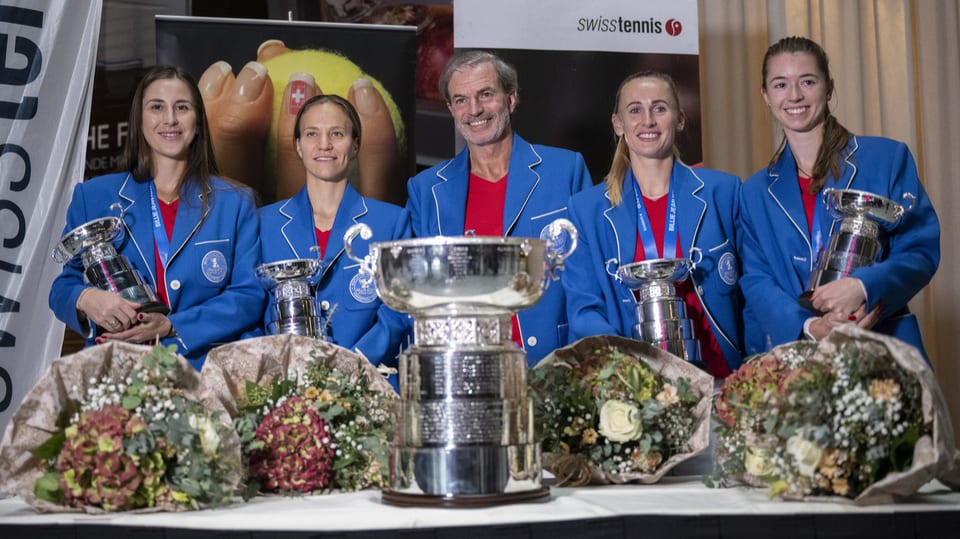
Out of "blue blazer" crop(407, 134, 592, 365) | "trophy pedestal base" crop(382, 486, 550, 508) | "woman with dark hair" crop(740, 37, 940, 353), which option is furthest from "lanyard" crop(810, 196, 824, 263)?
"trophy pedestal base" crop(382, 486, 550, 508)

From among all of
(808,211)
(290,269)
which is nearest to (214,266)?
(290,269)

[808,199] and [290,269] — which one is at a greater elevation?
[808,199]

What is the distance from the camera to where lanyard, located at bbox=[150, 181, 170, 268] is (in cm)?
385

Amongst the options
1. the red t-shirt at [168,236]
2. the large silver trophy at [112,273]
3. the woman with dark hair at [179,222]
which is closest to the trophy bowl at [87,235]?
the large silver trophy at [112,273]

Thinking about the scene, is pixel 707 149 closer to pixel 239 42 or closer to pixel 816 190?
pixel 816 190

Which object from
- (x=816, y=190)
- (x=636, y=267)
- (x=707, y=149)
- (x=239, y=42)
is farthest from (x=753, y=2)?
(x=636, y=267)

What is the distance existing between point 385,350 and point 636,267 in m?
1.14

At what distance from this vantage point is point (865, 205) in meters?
2.90

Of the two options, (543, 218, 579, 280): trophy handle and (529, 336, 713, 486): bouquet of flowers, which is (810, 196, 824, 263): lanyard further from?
(543, 218, 579, 280): trophy handle

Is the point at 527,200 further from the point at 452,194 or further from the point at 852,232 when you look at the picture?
the point at 852,232

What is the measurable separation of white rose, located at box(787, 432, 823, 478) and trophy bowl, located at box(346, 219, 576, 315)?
22.7 inches

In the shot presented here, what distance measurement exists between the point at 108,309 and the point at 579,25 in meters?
2.43

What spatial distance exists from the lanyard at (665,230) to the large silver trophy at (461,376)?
5.40 ft

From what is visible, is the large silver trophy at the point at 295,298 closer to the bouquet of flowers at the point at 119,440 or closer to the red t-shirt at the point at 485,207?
the red t-shirt at the point at 485,207
